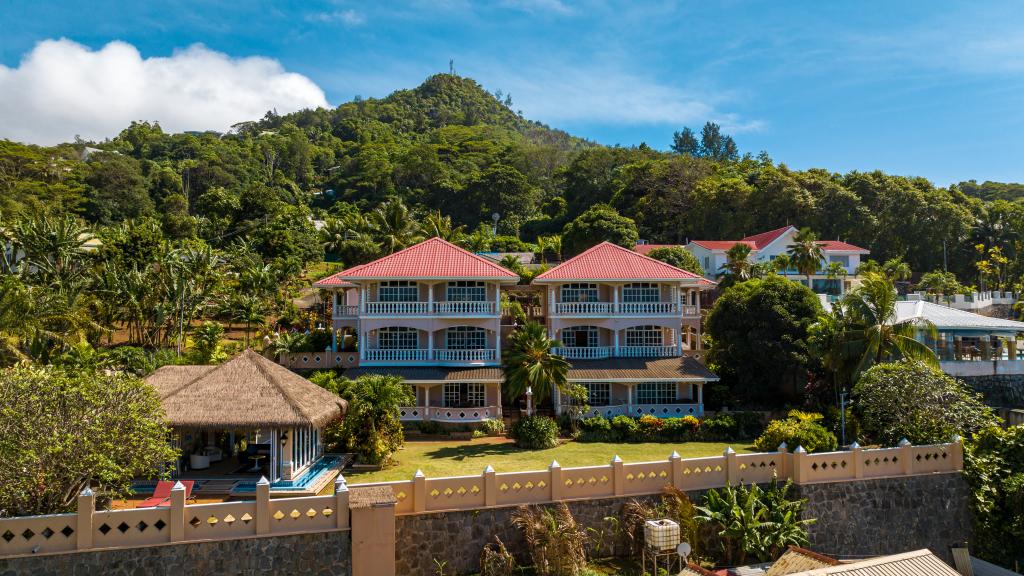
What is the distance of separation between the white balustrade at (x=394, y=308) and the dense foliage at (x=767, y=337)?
12258 millimetres

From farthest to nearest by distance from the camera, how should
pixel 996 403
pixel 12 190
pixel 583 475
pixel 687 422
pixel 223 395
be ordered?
pixel 12 190 < pixel 996 403 < pixel 687 422 < pixel 223 395 < pixel 583 475

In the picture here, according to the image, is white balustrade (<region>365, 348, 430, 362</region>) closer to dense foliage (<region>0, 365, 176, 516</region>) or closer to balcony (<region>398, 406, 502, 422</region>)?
balcony (<region>398, 406, 502, 422</region>)

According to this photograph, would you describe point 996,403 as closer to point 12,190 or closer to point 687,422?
point 687,422

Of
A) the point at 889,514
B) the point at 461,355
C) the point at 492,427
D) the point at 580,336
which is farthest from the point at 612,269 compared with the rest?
the point at 889,514

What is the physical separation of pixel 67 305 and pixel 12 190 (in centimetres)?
3394

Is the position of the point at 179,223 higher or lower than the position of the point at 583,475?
higher

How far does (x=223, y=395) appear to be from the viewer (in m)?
18.4

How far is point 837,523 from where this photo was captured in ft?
52.0

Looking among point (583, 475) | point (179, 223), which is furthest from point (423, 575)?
point (179, 223)

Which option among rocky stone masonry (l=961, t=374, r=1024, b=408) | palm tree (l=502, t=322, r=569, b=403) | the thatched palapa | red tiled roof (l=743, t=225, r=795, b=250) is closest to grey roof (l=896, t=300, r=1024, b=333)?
rocky stone masonry (l=961, t=374, r=1024, b=408)

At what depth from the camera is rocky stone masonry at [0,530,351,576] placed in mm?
11477

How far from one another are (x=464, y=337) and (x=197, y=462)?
12221 millimetres

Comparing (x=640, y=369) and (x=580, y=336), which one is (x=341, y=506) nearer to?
(x=640, y=369)

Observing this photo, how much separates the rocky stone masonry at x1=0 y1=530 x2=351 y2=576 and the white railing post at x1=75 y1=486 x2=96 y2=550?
0.17 m
